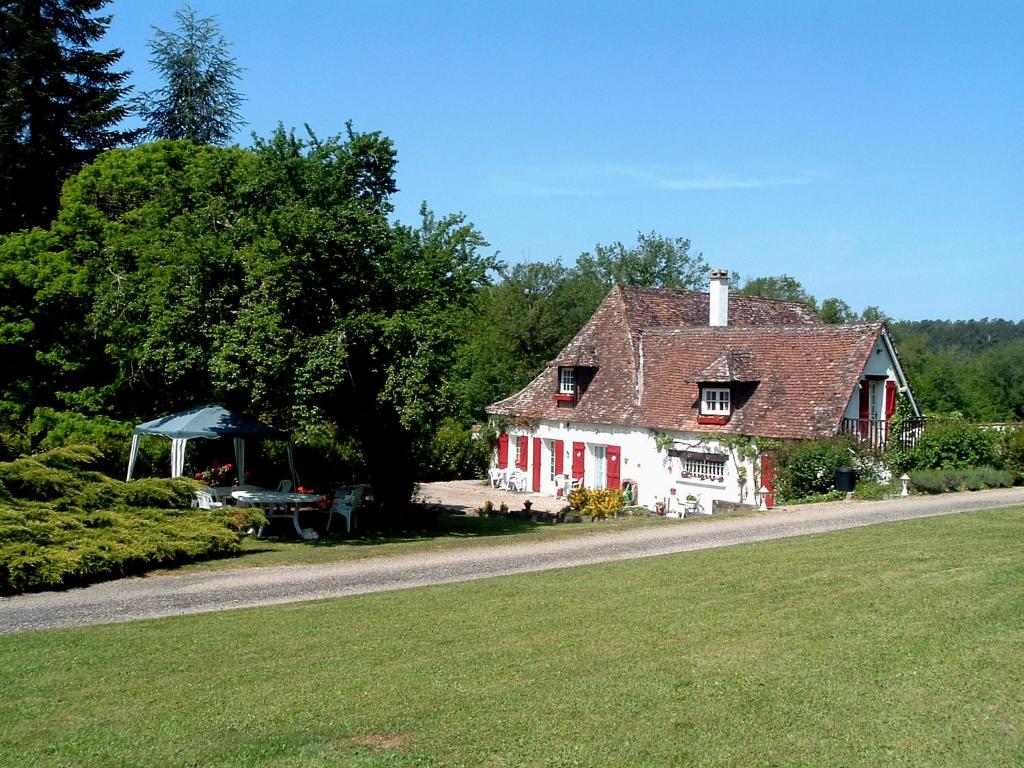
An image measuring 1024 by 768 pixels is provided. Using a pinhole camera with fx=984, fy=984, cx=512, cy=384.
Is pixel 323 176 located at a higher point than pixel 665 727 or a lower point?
higher

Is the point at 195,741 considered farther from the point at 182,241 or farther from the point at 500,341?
the point at 500,341

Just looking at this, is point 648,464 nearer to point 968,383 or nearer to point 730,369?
point 730,369

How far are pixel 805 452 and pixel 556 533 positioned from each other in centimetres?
819

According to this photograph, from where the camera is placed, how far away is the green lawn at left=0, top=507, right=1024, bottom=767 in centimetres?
690

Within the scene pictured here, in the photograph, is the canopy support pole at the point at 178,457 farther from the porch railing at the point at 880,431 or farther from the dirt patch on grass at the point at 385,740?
the porch railing at the point at 880,431

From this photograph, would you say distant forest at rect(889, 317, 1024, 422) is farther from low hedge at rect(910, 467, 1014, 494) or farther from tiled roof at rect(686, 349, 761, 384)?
low hedge at rect(910, 467, 1014, 494)

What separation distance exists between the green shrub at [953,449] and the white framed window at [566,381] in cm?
1167

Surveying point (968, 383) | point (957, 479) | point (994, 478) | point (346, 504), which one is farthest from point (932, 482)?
point (968, 383)

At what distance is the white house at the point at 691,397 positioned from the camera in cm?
2669

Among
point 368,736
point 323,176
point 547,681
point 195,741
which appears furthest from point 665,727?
point 323,176

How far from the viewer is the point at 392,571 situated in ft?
49.0

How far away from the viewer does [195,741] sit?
23.6 feet

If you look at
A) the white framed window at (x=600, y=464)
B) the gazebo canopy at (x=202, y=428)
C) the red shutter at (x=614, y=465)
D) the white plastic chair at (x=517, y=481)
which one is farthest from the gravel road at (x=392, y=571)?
the white plastic chair at (x=517, y=481)

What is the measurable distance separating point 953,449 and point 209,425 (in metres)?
18.5
